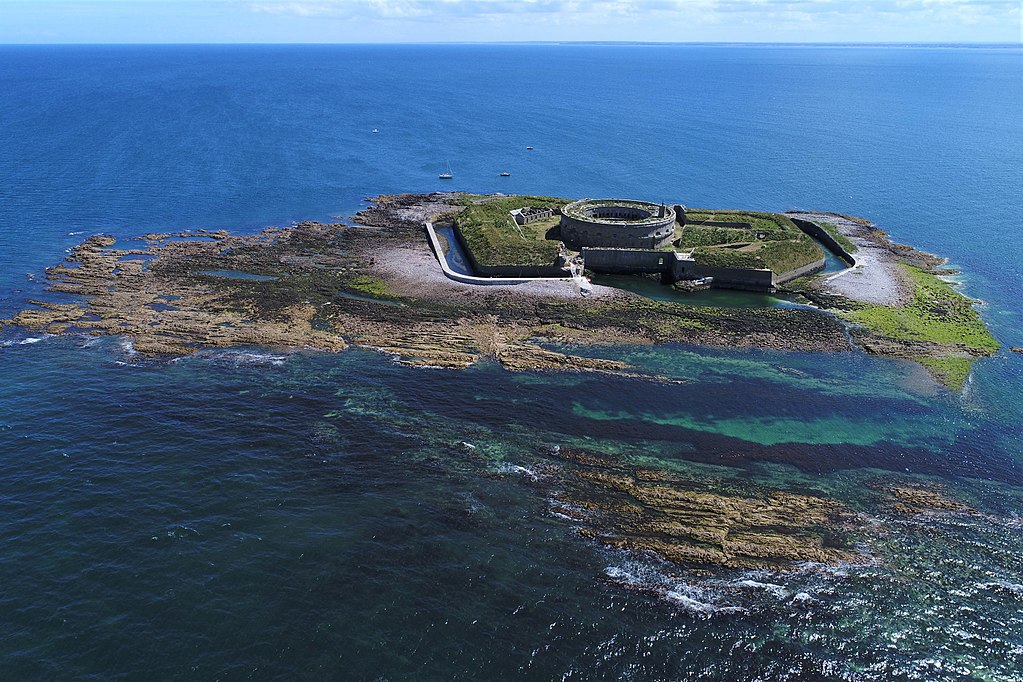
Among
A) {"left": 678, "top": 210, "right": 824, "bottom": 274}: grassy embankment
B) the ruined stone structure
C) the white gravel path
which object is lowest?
the white gravel path

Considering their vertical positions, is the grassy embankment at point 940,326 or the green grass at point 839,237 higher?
the green grass at point 839,237

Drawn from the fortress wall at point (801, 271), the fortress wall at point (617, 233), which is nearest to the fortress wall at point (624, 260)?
the fortress wall at point (617, 233)

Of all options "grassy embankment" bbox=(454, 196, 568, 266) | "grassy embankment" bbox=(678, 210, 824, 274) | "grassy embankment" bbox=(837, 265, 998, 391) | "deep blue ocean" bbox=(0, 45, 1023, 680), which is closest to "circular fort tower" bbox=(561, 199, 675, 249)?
"grassy embankment" bbox=(454, 196, 568, 266)

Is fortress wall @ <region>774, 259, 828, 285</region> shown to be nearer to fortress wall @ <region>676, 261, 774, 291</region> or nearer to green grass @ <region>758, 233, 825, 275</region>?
green grass @ <region>758, 233, 825, 275</region>

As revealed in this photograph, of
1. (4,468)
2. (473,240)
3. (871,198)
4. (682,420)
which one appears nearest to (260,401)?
(4,468)

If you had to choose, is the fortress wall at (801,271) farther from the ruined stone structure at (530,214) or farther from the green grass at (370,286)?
the green grass at (370,286)

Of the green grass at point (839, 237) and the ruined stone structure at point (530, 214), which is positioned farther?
the ruined stone structure at point (530, 214)

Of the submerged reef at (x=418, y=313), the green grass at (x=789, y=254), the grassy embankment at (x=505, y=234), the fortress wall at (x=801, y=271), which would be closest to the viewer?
the submerged reef at (x=418, y=313)
